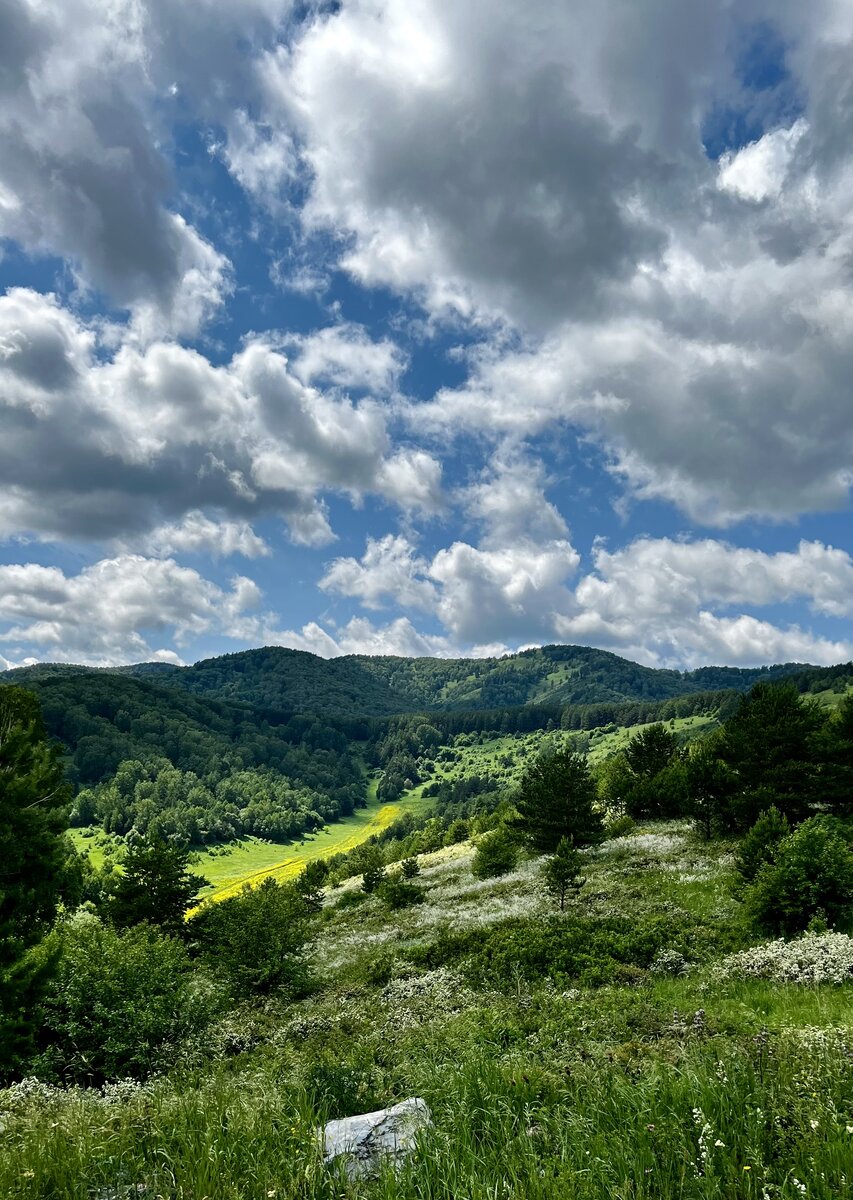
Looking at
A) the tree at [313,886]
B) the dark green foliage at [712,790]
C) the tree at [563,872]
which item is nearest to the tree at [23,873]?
the tree at [563,872]

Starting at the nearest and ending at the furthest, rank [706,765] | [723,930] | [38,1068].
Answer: [38,1068], [723,930], [706,765]

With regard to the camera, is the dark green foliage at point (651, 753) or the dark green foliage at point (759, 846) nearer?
the dark green foliage at point (759, 846)

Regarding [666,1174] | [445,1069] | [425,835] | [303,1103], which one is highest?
[666,1174]

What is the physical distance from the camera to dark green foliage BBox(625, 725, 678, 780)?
72250mm

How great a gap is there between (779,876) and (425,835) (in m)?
Answer: 119

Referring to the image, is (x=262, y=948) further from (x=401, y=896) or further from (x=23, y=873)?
(x=401, y=896)

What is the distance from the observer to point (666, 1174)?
15.1ft

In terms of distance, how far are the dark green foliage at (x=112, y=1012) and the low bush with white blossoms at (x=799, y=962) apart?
1735cm

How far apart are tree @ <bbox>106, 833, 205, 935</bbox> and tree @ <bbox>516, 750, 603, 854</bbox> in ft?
106

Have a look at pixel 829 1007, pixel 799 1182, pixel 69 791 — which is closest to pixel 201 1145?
pixel 799 1182

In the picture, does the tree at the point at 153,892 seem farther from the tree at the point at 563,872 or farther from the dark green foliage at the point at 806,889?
the dark green foliage at the point at 806,889

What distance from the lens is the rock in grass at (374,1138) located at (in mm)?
5410

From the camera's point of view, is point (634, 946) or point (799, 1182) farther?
point (634, 946)

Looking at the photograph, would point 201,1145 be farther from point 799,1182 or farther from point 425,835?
point 425,835
